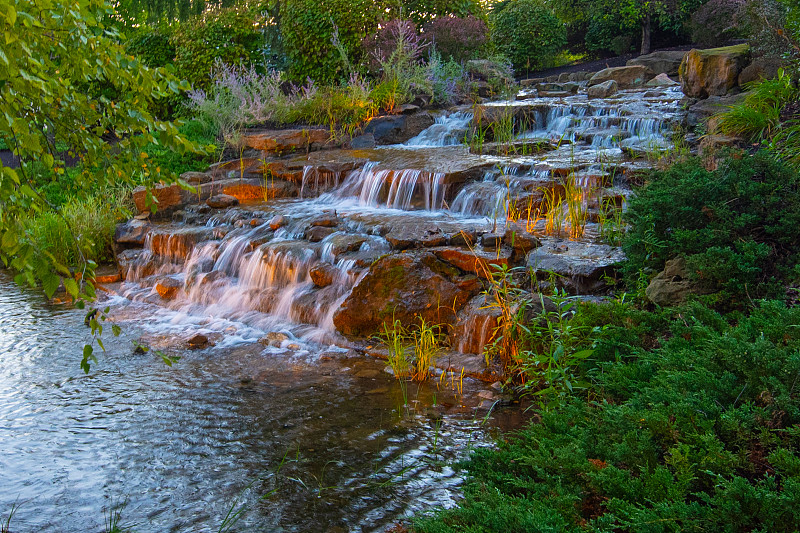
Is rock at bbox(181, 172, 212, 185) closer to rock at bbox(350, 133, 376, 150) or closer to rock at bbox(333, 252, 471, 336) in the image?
rock at bbox(350, 133, 376, 150)

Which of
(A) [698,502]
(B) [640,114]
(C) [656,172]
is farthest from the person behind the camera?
(B) [640,114]

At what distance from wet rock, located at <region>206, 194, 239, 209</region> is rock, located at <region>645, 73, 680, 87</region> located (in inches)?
417

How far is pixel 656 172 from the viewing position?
5.65 meters

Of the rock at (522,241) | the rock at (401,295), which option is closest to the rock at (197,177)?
the rock at (401,295)

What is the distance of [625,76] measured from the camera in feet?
53.2

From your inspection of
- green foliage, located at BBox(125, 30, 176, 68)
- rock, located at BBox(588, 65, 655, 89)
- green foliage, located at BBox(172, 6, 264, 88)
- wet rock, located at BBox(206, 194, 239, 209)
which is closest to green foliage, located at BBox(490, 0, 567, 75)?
rock, located at BBox(588, 65, 655, 89)

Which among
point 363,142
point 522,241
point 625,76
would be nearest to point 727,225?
point 522,241

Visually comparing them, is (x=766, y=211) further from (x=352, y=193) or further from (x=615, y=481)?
(x=352, y=193)

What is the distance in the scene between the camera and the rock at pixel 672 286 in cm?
464

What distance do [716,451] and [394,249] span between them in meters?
4.79

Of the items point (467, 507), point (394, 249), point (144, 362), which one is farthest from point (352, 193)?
point (467, 507)

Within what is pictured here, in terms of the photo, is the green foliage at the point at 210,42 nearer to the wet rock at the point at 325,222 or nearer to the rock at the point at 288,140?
the rock at the point at 288,140

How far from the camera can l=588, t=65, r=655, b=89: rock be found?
16.1 metres

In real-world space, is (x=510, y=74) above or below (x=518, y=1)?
below
